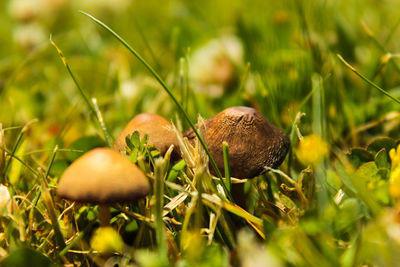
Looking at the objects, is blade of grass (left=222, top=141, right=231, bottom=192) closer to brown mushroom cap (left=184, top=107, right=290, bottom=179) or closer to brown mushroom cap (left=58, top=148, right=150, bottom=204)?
brown mushroom cap (left=184, top=107, right=290, bottom=179)

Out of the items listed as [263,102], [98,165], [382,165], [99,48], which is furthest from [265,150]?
[99,48]

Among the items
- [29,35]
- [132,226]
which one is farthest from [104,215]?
[29,35]

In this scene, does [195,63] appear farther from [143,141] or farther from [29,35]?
[143,141]

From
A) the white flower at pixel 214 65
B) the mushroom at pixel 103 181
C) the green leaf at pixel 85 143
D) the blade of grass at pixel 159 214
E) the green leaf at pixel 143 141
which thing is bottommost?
the white flower at pixel 214 65

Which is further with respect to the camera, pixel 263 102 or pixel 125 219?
pixel 263 102

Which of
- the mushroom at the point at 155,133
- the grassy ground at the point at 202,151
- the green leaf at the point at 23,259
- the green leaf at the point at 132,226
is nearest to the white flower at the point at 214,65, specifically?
the grassy ground at the point at 202,151

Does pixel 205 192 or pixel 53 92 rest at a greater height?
pixel 205 192

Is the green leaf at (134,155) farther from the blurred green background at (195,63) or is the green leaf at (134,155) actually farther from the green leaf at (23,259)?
the blurred green background at (195,63)

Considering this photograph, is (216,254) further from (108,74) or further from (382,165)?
(108,74)
